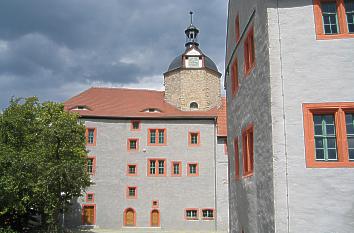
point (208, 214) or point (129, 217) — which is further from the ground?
point (208, 214)

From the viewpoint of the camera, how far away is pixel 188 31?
40156mm

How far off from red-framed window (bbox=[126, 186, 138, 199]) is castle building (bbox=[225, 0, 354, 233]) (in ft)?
73.2

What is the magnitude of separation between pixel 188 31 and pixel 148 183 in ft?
59.5

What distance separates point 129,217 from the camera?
31078 millimetres

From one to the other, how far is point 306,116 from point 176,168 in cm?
2360

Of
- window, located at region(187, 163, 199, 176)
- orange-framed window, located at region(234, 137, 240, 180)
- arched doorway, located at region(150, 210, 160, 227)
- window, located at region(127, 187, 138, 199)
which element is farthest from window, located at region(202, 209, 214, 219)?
orange-framed window, located at region(234, 137, 240, 180)

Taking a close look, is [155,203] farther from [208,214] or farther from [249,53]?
[249,53]

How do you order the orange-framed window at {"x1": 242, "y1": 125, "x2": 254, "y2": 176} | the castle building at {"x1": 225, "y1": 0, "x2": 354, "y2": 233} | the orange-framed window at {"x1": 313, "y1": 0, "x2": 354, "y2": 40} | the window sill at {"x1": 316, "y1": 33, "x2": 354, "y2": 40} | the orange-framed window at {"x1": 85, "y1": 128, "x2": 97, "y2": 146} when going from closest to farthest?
the castle building at {"x1": 225, "y1": 0, "x2": 354, "y2": 233}
the window sill at {"x1": 316, "y1": 33, "x2": 354, "y2": 40}
the orange-framed window at {"x1": 313, "y1": 0, "x2": 354, "y2": 40}
the orange-framed window at {"x1": 242, "y1": 125, "x2": 254, "y2": 176}
the orange-framed window at {"x1": 85, "y1": 128, "x2": 97, "y2": 146}

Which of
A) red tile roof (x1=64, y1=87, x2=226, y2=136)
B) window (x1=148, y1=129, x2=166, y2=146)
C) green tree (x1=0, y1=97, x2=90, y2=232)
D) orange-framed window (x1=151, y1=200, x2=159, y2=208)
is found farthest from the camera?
red tile roof (x1=64, y1=87, x2=226, y2=136)

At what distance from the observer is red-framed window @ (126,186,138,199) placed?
102 feet

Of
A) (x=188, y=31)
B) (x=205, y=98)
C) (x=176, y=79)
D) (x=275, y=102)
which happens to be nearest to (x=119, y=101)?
(x=176, y=79)

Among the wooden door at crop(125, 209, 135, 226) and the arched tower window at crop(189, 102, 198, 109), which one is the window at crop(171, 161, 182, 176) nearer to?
the wooden door at crop(125, 209, 135, 226)

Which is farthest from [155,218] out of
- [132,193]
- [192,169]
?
[192,169]

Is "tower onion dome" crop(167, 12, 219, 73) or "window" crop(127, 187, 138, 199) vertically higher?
"tower onion dome" crop(167, 12, 219, 73)
